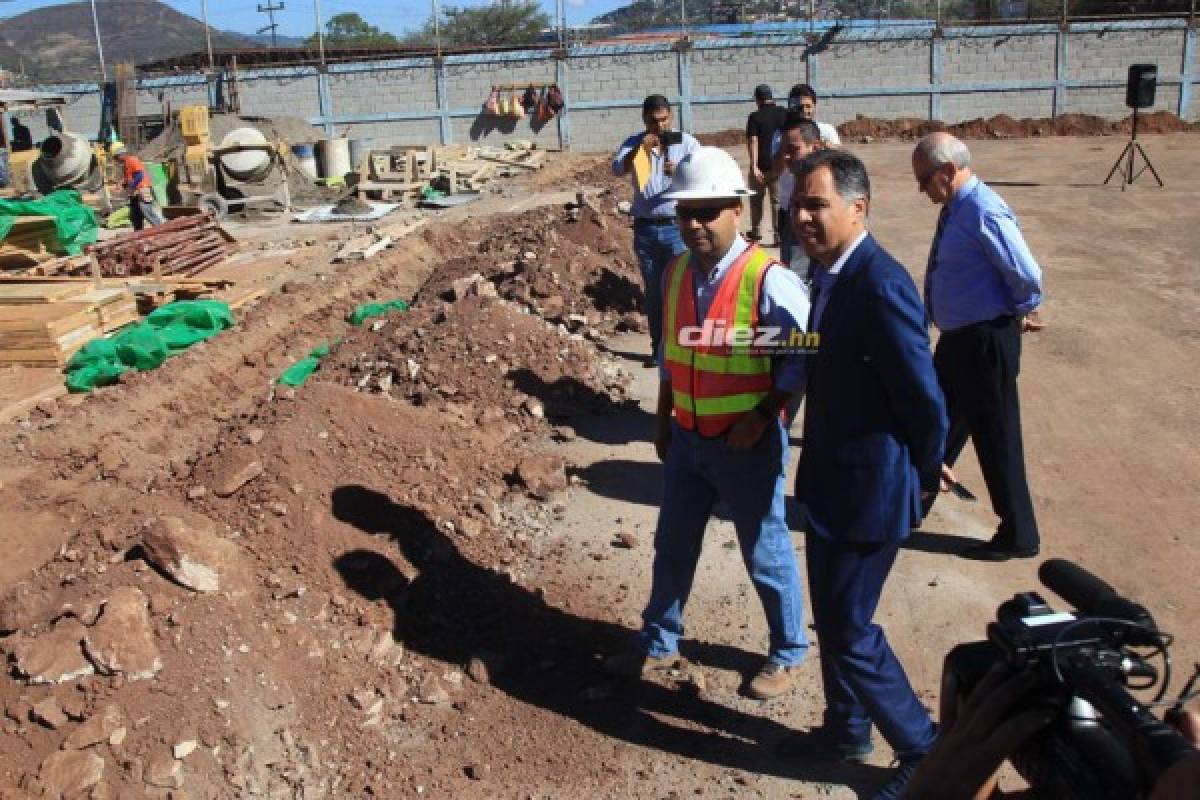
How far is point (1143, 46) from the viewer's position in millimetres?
28375

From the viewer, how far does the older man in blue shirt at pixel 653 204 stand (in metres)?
7.80

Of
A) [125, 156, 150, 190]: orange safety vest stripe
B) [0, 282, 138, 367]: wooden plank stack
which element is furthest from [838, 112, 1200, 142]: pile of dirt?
[0, 282, 138, 367]: wooden plank stack

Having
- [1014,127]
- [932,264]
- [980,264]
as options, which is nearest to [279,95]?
[1014,127]

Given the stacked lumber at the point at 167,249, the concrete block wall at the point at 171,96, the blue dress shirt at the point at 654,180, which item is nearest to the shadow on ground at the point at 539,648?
the blue dress shirt at the point at 654,180

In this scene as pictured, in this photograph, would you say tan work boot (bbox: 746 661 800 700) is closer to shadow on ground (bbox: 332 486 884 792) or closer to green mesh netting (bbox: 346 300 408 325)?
shadow on ground (bbox: 332 486 884 792)

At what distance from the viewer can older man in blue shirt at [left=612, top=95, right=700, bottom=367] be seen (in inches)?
307

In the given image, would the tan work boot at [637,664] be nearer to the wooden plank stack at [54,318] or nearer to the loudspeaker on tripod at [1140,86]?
the wooden plank stack at [54,318]

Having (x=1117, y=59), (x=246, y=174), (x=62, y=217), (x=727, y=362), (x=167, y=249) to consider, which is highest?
(x=1117, y=59)

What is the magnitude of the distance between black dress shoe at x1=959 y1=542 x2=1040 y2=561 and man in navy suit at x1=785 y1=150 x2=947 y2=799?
206 cm

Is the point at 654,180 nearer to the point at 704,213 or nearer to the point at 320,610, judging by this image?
the point at 704,213

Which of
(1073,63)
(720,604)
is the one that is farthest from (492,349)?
(1073,63)

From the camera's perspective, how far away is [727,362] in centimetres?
407

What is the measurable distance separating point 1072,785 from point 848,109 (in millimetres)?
29443

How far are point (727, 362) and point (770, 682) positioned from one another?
1.34 metres
